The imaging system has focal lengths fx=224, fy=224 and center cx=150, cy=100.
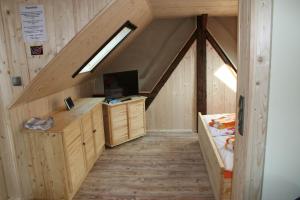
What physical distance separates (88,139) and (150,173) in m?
0.96

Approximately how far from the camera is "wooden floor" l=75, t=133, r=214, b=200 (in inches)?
102

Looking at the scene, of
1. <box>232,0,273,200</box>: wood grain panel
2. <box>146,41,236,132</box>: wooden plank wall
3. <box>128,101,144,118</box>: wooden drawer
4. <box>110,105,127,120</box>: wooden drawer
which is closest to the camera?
<box>232,0,273,200</box>: wood grain panel

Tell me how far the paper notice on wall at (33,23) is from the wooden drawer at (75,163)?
1.15 metres

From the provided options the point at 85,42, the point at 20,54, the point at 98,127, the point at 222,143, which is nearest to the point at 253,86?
the point at 222,143

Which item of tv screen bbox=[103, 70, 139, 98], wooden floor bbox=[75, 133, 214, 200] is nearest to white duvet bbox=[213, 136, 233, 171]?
wooden floor bbox=[75, 133, 214, 200]

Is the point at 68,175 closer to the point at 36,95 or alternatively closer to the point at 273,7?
the point at 36,95

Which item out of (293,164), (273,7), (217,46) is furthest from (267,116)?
(217,46)

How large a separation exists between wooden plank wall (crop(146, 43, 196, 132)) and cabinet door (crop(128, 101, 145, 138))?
1.04 feet

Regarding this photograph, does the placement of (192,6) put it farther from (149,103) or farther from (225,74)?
(149,103)

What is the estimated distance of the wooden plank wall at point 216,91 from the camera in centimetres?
427

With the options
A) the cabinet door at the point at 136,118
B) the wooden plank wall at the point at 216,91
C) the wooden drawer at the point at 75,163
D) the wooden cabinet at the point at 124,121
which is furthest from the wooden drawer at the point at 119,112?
the wooden plank wall at the point at 216,91

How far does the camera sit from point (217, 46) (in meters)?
4.21

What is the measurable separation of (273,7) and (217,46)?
329cm

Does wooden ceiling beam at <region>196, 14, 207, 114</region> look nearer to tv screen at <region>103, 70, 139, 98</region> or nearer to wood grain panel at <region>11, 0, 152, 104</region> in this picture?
tv screen at <region>103, 70, 139, 98</region>
